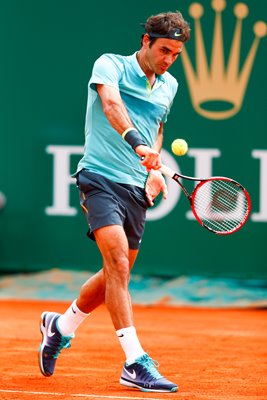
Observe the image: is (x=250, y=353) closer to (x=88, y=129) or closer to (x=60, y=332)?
(x=60, y=332)

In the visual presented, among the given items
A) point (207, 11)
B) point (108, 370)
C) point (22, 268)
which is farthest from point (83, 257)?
point (108, 370)

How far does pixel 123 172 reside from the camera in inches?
205

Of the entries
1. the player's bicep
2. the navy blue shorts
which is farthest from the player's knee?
the player's bicep

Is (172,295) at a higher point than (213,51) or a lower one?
lower

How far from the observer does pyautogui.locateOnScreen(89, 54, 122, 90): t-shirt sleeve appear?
5055 millimetres

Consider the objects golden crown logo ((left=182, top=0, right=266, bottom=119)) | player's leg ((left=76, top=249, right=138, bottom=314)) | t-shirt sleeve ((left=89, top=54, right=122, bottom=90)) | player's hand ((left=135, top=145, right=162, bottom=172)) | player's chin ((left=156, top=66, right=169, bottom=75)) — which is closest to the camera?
player's hand ((left=135, top=145, right=162, bottom=172))

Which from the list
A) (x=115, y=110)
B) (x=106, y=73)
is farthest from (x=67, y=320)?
(x=106, y=73)

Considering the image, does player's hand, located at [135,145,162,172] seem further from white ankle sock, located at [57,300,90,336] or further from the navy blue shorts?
white ankle sock, located at [57,300,90,336]

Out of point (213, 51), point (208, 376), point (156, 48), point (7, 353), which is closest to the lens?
point (156, 48)

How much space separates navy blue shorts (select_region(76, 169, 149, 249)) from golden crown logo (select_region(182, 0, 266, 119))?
3407mm

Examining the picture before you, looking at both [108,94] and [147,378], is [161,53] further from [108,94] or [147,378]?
[147,378]

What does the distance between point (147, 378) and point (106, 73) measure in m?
1.39

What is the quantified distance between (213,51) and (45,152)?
5.10 feet

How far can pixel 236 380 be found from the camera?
543 centimetres
